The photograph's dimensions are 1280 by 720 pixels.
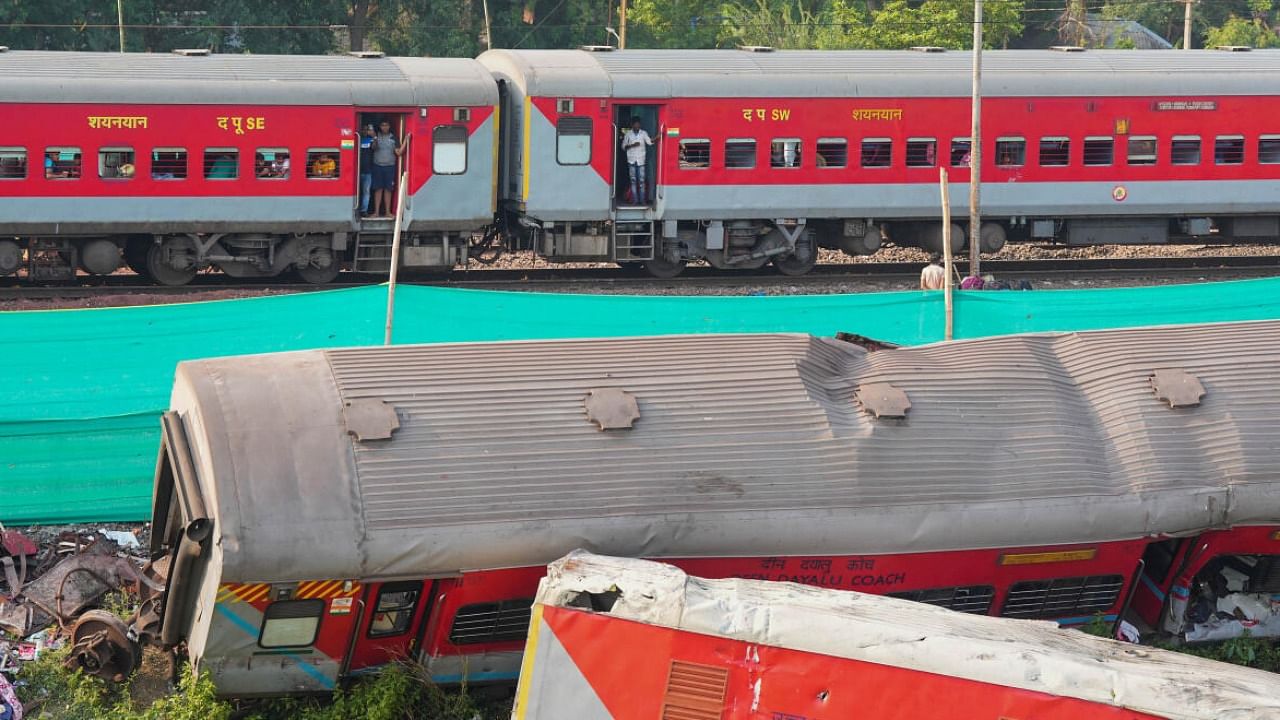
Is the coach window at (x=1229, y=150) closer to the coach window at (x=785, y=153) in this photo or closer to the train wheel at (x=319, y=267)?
the coach window at (x=785, y=153)

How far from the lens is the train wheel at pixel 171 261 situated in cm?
2173

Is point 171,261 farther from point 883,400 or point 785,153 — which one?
point 883,400

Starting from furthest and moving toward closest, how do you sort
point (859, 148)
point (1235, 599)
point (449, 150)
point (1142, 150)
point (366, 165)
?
point (1142, 150) → point (859, 148) → point (449, 150) → point (366, 165) → point (1235, 599)

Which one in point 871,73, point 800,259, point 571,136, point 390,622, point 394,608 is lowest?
point 390,622

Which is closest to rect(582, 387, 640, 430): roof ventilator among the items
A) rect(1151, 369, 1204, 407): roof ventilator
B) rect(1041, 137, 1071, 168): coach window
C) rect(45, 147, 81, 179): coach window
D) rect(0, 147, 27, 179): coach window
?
rect(1151, 369, 1204, 407): roof ventilator

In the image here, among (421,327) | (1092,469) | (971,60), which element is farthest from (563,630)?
(971,60)

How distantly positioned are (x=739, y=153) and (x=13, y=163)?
1093 centimetres

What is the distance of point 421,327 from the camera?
13.7 meters

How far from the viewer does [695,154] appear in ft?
76.0

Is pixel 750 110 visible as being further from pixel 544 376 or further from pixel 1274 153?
pixel 544 376

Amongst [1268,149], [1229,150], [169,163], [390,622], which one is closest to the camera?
[390,622]

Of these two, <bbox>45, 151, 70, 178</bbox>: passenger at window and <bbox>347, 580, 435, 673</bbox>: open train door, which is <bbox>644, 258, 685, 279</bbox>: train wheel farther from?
<bbox>347, 580, 435, 673</bbox>: open train door

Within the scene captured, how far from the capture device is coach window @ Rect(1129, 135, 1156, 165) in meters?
24.4

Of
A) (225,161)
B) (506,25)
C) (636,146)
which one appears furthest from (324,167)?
(506,25)
